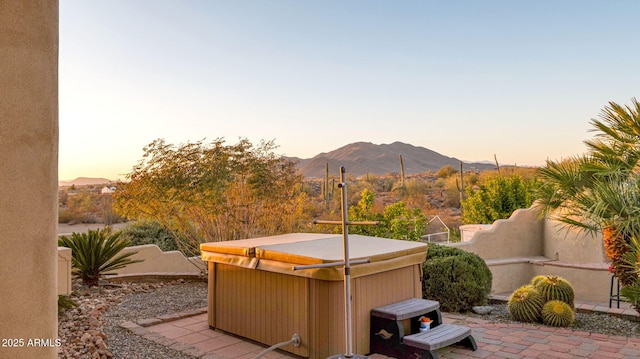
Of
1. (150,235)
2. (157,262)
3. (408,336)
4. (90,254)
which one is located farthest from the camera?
(150,235)

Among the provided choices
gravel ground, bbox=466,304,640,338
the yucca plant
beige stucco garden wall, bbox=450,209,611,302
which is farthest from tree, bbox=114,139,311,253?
beige stucco garden wall, bbox=450,209,611,302

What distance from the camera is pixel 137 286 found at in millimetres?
6820

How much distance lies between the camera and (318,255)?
370cm

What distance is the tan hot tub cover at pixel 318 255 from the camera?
3.59 metres

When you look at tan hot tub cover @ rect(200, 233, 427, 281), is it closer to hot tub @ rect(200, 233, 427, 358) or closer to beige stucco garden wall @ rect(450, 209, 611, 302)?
hot tub @ rect(200, 233, 427, 358)

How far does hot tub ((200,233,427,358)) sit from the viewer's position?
3.60 metres

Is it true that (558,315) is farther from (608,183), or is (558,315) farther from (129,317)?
(129,317)

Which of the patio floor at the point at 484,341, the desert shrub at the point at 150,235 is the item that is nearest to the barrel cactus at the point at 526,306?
the patio floor at the point at 484,341

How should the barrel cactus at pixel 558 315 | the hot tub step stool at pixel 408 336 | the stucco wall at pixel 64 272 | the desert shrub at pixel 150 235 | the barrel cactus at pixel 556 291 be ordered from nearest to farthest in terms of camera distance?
1. the hot tub step stool at pixel 408 336
2. the stucco wall at pixel 64 272
3. the barrel cactus at pixel 558 315
4. the barrel cactus at pixel 556 291
5. the desert shrub at pixel 150 235

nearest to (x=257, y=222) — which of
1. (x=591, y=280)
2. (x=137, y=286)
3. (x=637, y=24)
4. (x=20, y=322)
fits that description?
(x=137, y=286)

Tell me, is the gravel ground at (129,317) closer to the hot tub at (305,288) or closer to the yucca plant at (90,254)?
the yucca plant at (90,254)

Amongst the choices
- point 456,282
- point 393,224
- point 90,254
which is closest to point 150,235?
point 90,254

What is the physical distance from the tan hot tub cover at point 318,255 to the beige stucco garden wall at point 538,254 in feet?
18.4

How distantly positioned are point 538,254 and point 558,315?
6578mm
